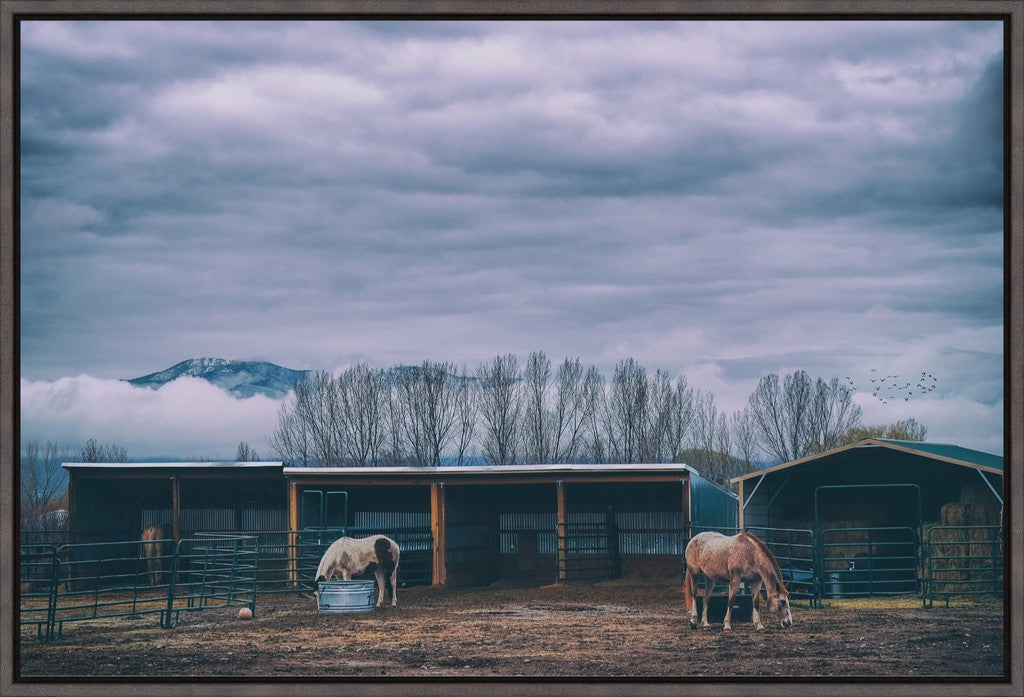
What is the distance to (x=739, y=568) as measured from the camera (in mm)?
16719

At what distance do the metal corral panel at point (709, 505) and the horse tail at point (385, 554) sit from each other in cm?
544

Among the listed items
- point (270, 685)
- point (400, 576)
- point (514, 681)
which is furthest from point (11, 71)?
point (400, 576)

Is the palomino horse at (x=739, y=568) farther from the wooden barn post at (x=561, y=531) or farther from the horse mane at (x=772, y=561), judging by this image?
the wooden barn post at (x=561, y=531)

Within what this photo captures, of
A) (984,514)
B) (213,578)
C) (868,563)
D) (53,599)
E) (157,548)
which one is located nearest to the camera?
(53,599)

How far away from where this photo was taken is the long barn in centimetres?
2148

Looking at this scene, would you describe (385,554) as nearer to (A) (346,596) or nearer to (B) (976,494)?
(A) (346,596)

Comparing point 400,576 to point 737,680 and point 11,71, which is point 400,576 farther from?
point 11,71

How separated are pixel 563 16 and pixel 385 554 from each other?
10.3 metres

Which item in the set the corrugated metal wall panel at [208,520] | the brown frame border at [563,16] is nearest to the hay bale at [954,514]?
the brown frame border at [563,16]

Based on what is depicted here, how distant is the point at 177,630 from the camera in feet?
55.8

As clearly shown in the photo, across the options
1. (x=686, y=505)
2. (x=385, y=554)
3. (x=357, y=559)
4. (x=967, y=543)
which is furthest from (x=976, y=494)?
(x=357, y=559)

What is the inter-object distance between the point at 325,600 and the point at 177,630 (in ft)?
7.95

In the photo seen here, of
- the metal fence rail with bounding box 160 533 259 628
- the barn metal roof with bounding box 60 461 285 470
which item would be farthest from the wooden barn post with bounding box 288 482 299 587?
the metal fence rail with bounding box 160 533 259 628

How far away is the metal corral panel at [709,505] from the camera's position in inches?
889
